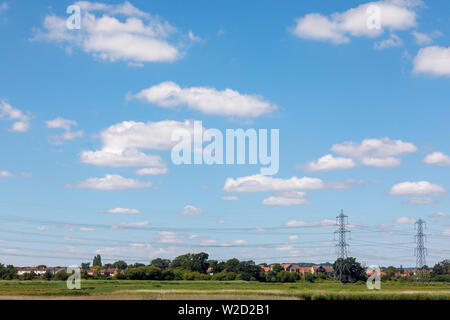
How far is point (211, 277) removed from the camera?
7131 inches
